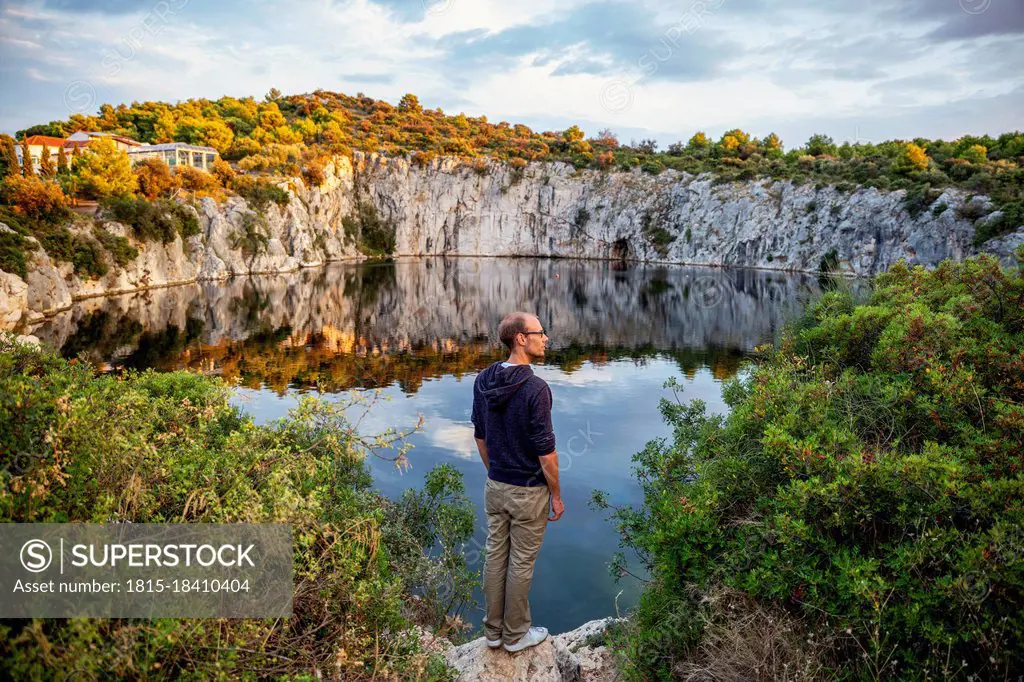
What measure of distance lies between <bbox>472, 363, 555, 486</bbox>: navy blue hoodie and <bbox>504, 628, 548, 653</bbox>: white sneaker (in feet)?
4.80

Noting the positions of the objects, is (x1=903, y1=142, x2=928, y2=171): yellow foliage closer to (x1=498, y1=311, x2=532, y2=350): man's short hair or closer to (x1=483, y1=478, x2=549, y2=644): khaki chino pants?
(x1=498, y1=311, x2=532, y2=350): man's short hair

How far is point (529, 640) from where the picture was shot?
17.8 ft

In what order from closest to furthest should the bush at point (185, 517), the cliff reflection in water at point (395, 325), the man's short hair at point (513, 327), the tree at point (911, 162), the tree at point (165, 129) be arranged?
the bush at point (185, 517) < the man's short hair at point (513, 327) < the cliff reflection in water at point (395, 325) < the tree at point (911, 162) < the tree at point (165, 129)

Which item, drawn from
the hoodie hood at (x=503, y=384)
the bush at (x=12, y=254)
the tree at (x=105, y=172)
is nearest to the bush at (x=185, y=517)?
the hoodie hood at (x=503, y=384)

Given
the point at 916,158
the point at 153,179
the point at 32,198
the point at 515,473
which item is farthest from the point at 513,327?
the point at 916,158

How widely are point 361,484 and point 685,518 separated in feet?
15.0

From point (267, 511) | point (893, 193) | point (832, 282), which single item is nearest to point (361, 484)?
point (267, 511)

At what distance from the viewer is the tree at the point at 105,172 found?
44.8 meters

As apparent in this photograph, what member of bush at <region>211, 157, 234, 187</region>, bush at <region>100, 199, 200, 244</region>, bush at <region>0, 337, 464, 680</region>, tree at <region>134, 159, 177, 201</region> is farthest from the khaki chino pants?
bush at <region>211, 157, 234, 187</region>

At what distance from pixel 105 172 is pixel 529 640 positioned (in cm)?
5369

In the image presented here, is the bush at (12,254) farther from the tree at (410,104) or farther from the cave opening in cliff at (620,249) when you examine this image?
the tree at (410,104)

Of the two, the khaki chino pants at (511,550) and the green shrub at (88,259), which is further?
the green shrub at (88,259)

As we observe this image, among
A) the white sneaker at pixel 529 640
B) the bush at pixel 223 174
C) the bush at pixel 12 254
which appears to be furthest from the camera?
the bush at pixel 223 174

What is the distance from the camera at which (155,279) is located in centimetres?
4356
